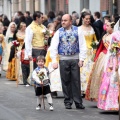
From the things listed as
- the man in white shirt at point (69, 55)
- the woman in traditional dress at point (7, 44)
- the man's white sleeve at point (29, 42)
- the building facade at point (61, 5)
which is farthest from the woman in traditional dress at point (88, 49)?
the building facade at point (61, 5)

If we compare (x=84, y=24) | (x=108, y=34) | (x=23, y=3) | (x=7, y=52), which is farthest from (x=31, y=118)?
(x=23, y=3)

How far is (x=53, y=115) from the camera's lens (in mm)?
13297

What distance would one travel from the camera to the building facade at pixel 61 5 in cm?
2986

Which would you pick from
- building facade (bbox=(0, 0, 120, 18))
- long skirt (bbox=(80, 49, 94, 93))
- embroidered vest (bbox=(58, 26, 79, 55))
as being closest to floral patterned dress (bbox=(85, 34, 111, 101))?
embroidered vest (bbox=(58, 26, 79, 55))

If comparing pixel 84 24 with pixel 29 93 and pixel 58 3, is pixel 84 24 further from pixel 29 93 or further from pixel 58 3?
pixel 58 3

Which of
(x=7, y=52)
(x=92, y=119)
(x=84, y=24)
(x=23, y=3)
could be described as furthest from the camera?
(x=23, y=3)

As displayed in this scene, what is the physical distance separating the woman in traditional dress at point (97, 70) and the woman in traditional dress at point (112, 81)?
2.86ft

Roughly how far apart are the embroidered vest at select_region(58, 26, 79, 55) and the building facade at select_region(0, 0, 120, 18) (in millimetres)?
15028

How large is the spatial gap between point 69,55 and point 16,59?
7.14 m

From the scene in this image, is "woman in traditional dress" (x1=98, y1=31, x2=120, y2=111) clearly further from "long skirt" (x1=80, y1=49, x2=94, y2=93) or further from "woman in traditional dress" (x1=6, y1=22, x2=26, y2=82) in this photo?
"woman in traditional dress" (x1=6, y1=22, x2=26, y2=82)

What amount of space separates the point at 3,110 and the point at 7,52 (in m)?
10.3

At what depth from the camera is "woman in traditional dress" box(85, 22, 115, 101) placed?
14578 millimetres

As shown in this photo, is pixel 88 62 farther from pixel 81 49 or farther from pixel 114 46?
pixel 114 46

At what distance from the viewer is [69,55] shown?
46.2 ft
